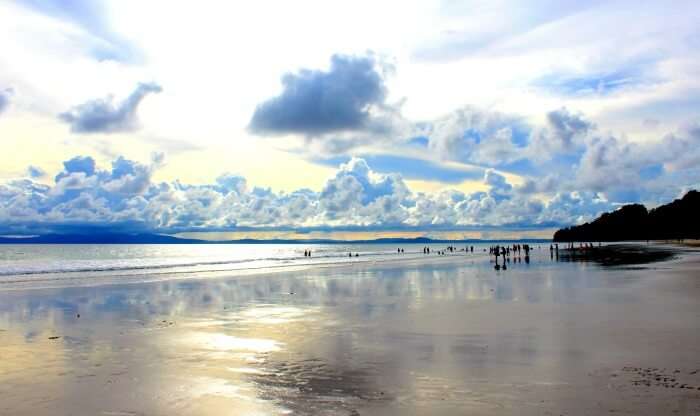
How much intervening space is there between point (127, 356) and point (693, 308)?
898 inches

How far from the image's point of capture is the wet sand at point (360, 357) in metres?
10.6

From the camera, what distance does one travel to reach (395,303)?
2833 centimetres

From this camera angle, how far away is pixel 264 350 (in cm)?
1631

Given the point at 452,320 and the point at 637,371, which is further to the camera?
the point at 452,320

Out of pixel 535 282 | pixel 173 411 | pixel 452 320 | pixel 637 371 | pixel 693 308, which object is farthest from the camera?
pixel 535 282

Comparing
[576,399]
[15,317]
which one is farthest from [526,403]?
[15,317]

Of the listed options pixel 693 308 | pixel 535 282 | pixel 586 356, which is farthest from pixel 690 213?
pixel 586 356

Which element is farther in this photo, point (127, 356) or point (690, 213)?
point (690, 213)

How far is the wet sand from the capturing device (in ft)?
34.8

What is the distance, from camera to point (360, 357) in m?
15.0

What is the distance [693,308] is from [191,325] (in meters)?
21.5

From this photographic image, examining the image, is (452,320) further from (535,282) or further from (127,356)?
(535,282)

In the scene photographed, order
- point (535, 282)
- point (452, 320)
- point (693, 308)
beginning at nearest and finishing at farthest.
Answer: point (452, 320) < point (693, 308) < point (535, 282)

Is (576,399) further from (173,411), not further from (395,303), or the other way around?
(395,303)
